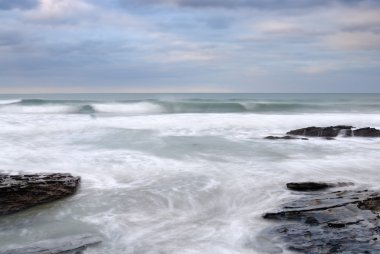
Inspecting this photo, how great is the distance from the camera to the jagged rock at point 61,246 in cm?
416

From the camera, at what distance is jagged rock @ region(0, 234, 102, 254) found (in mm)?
4160

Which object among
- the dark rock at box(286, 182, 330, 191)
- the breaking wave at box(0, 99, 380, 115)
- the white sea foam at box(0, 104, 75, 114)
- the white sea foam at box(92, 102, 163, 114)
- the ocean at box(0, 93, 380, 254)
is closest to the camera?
the ocean at box(0, 93, 380, 254)

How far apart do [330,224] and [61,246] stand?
296 cm

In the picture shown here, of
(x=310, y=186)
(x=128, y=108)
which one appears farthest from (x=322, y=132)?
(x=128, y=108)

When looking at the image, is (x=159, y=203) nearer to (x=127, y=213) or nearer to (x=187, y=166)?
(x=127, y=213)

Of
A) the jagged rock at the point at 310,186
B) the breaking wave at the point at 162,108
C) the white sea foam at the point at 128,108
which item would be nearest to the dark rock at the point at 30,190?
the jagged rock at the point at 310,186

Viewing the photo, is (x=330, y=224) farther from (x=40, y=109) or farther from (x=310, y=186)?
(x=40, y=109)

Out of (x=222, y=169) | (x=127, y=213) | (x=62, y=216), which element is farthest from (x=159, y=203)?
(x=222, y=169)

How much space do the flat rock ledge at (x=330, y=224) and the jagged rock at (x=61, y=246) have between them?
1.99 m

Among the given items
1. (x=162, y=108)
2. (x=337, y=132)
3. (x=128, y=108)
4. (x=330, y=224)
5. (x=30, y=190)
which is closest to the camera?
(x=330, y=224)

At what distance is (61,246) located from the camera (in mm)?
4281

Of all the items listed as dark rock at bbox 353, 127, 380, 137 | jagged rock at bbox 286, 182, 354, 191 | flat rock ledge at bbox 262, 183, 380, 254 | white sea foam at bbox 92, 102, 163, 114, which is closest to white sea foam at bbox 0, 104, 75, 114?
white sea foam at bbox 92, 102, 163, 114

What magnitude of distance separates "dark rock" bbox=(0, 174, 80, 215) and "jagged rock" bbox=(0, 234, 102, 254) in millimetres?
1237

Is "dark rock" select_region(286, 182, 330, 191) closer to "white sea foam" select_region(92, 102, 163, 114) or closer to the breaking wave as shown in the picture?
the breaking wave
